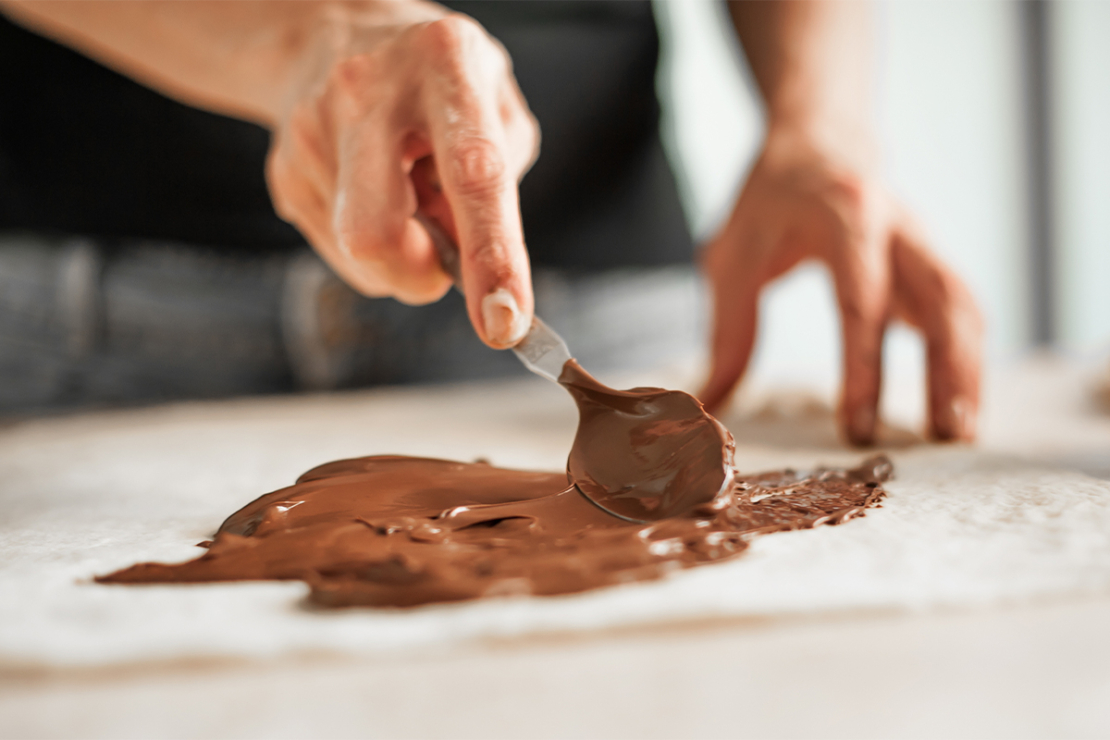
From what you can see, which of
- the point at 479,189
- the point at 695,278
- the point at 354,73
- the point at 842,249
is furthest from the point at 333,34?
the point at 695,278

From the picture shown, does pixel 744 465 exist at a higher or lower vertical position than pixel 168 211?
lower

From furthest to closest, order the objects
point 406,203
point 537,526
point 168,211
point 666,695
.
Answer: point 168,211 → point 406,203 → point 537,526 → point 666,695

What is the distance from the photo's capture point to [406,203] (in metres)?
0.75

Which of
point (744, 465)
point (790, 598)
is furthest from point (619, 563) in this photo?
point (744, 465)

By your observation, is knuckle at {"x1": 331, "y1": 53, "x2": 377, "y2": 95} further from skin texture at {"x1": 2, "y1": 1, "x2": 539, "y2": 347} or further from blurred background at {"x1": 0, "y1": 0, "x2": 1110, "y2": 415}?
blurred background at {"x1": 0, "y1": 0, "x2": 1110, "y2": 415}

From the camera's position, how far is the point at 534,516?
0.54 m

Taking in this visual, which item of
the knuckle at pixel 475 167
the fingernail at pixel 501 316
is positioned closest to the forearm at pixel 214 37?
the knuckle at pixel 475 167

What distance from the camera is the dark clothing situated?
1.26 metres

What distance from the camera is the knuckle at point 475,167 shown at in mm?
681

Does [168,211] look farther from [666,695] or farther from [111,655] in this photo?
[666,695]

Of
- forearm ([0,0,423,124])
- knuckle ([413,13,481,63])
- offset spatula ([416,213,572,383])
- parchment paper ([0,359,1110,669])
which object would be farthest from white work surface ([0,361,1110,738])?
forearm ([0,0,423,124])

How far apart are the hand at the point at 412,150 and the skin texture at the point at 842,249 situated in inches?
16.1

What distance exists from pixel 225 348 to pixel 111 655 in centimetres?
107

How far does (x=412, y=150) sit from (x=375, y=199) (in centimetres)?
9
